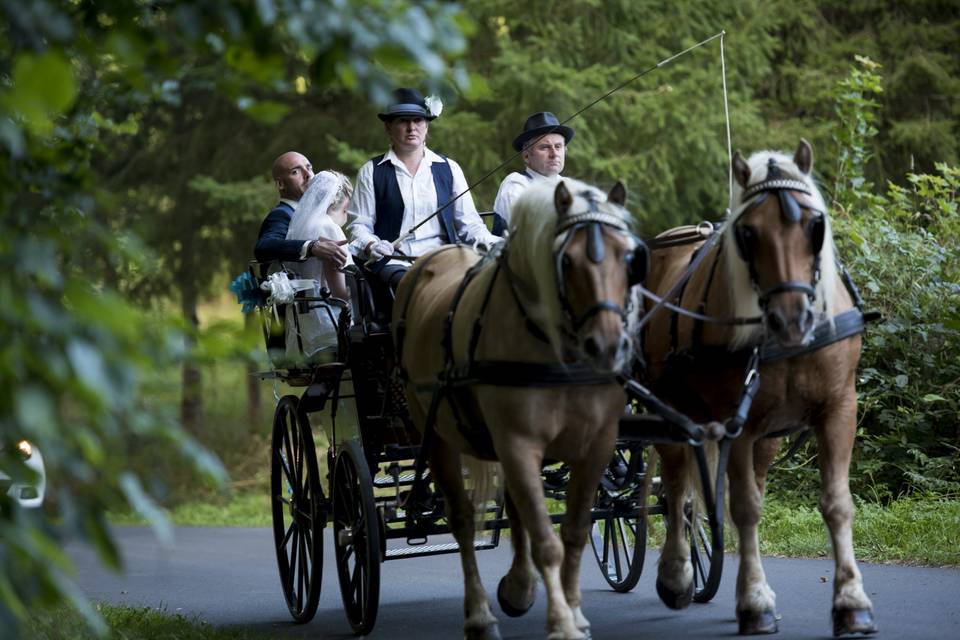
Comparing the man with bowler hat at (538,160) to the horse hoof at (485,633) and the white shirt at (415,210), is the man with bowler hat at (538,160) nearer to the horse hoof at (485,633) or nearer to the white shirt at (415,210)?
the white shirt at (415,210)

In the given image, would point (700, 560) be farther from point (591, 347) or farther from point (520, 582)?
point (591, 347)

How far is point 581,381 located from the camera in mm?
5215

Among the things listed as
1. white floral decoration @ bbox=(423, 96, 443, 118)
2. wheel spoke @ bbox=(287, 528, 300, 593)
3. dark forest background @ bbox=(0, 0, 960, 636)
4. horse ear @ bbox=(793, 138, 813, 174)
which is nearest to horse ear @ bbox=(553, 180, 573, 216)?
dark forest background @ bbox=(0, 0, 960, 636)

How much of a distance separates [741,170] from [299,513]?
3479mm

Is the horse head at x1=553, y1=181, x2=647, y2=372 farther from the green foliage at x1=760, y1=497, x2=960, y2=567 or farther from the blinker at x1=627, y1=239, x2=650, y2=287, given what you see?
the green foliage at x1=760, y1=497, x2=960, y2=567

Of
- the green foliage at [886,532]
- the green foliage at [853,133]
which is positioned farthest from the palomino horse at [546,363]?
the green foliage at [853,133]

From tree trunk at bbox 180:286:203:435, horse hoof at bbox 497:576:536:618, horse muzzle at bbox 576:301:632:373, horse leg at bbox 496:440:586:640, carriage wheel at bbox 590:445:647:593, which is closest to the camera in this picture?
horse muzzle at bbox 576:301:632:373

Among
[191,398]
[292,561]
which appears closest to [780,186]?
[292,561]

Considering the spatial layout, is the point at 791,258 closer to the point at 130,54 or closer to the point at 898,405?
the point at 130,54

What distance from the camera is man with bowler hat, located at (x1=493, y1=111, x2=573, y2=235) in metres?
7.52

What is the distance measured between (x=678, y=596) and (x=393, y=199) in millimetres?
2696

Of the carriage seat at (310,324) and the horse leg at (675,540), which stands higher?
the carriage seat at (310,324)

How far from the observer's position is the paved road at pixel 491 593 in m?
6.30

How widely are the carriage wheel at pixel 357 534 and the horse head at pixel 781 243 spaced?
213 cm
